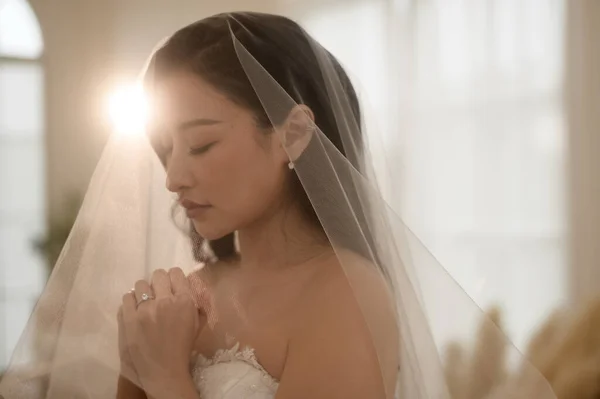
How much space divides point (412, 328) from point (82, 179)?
48.6 inches

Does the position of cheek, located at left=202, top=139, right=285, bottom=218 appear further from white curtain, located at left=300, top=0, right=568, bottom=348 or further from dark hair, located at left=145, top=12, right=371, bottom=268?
white curtain, located at left=300, top=0, right=568, bottom=348

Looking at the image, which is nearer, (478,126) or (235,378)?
(235,378)

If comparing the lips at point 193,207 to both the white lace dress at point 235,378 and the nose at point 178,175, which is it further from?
the white lace dress at point 235,378

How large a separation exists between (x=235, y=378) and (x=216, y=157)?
0.69 feet

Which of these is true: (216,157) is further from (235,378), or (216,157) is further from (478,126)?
(478,126)

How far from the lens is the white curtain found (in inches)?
66.4

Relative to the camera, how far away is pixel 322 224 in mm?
618

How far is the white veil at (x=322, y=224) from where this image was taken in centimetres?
62

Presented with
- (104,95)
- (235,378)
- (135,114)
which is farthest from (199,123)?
(104,95)

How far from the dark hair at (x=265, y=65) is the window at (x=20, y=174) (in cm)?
123

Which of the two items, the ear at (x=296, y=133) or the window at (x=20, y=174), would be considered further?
the window at (x=20, y=174)

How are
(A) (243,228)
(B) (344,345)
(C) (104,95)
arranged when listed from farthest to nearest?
(C) (104,95), (A) (243,228), (B) (344,345)

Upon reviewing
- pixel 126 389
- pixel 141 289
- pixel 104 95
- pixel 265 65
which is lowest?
pixel 126 389

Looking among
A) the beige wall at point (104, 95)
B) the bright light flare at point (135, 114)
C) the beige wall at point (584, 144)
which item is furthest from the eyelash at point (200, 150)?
the beige wall at point (584, 144)
